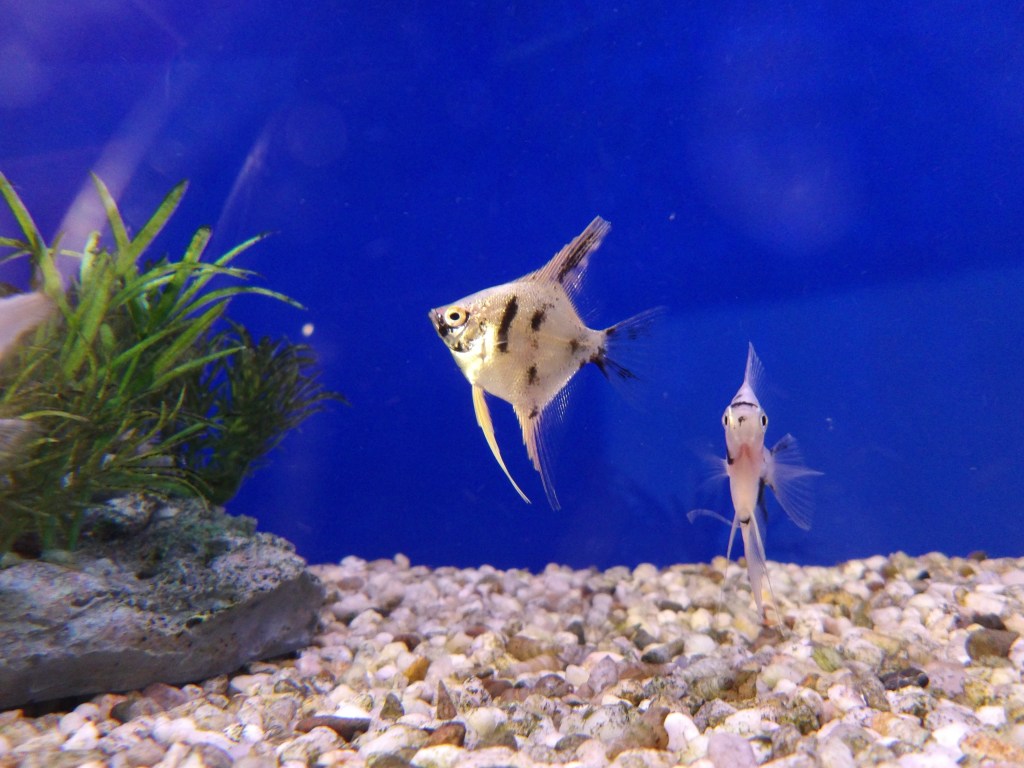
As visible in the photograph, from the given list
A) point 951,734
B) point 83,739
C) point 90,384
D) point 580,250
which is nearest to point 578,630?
point 951,734

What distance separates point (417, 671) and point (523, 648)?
466 millimetres

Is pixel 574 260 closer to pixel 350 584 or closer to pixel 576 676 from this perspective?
pixel 576 676

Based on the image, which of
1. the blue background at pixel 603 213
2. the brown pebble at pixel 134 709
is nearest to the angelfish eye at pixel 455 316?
the brown pebble at pixel 134 709

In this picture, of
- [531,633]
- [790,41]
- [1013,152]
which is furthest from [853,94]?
[531,633]

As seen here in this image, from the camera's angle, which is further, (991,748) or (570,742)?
(570,742)

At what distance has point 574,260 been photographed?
6.91 ft

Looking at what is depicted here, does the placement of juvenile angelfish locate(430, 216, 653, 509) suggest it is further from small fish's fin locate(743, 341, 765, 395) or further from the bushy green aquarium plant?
the bushy green aquarium plant

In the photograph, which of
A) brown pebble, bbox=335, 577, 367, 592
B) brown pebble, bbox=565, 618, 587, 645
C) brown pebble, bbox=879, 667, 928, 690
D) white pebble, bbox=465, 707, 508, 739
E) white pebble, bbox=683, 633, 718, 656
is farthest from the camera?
brown pebble, bbox=335, 577, 367, 592

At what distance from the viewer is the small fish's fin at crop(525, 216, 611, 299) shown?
2.09 meters

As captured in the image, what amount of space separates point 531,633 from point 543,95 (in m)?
3.07

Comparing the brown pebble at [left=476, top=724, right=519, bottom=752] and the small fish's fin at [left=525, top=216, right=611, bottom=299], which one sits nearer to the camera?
the brown pebble at [left=476, top=724, right=519, bottom=752]

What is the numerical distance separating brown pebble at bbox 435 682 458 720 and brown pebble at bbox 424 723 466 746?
220 mm

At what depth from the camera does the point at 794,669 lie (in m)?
2.32

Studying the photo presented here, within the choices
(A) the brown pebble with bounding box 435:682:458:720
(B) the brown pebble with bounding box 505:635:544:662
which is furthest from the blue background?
(A) the brown pebble with bounding box 435:682:458:720
